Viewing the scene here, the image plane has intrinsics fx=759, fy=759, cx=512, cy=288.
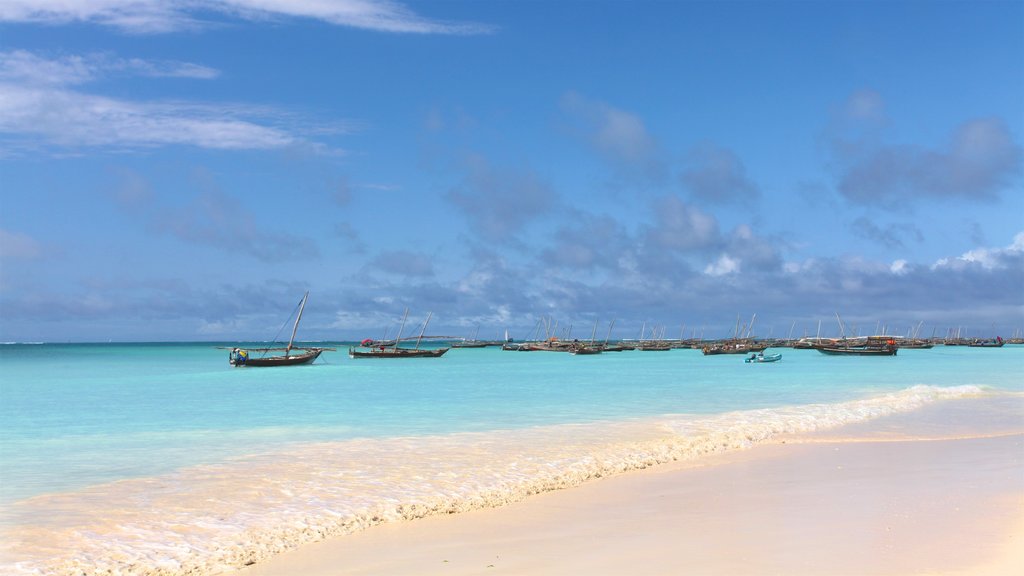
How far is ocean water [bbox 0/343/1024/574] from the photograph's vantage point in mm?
8844

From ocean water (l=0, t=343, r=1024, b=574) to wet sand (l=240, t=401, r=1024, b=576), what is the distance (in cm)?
85

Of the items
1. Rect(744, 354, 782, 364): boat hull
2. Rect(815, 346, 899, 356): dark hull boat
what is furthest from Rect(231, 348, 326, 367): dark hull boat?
Rect(815, 346, 899, 356): dark hull boat

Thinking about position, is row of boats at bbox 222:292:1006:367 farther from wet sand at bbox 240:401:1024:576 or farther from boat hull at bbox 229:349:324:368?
wet sand at bbox 240:401:1024:576

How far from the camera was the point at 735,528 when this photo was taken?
834 cm

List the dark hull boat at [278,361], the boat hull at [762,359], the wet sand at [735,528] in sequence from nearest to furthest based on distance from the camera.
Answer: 1. the wet sand at [735,528]
2. the dark hull boat at [278,361]
3. the boat hull at [762,359]

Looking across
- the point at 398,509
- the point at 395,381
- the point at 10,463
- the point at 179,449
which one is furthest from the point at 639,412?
the point at 395,381

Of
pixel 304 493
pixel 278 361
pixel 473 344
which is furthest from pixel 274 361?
pixel 473 344

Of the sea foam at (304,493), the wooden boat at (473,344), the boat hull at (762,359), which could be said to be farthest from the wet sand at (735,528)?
the wooden boat at (473,344)

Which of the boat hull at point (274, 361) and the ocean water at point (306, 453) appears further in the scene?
the boat hull at point (274, 361)

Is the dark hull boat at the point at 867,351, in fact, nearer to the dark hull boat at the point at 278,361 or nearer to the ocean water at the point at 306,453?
the ocean water at the point at 306,453

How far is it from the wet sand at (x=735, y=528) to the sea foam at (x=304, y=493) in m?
0.67

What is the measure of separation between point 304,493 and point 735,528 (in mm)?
6099

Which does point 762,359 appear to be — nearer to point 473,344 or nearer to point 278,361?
point 278,361

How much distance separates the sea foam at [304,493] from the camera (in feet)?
26.8
